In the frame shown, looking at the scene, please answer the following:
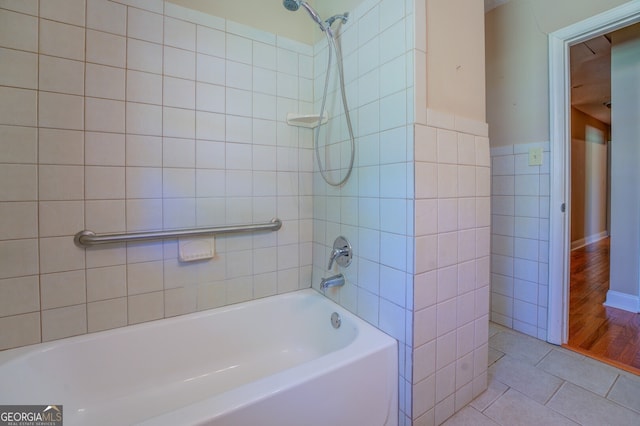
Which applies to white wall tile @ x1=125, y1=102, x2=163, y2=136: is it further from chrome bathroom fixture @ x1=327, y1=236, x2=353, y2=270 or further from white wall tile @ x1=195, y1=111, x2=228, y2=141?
chrome bathroom fixture @ x1=327, y1=236, x2=353, y2=270

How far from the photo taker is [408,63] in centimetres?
107

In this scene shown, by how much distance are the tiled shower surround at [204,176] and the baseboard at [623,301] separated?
1.88 m

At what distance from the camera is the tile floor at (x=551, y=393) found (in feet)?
3.93

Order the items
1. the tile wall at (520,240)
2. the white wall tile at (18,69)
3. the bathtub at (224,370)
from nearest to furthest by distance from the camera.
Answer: the bathtub at (224,370)
the white wall tile at (18,69)
the tile wall at (520,240)

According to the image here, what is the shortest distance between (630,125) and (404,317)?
8.49 feet

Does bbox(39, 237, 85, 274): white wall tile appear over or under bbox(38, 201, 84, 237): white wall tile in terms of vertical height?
under

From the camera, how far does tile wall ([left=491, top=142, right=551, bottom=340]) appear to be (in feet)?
5.88

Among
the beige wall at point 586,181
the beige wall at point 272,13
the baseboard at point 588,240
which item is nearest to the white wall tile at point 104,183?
the beige wall at point 272,13

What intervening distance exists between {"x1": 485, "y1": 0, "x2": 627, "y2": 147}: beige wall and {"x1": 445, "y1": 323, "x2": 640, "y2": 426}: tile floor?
138 centimetres

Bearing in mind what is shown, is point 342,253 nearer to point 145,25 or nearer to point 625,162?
point 145,25

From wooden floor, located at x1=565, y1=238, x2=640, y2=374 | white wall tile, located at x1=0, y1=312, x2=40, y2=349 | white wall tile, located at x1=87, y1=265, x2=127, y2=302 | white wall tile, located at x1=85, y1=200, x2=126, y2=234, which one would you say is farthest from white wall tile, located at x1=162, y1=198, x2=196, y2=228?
wooden floor, located at x1=565, y1=238, x2=640, y2=374

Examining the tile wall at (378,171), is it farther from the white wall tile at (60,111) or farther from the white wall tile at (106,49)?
the white wall tile at (60,111)

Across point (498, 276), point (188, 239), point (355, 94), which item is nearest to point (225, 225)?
point (188, 239)

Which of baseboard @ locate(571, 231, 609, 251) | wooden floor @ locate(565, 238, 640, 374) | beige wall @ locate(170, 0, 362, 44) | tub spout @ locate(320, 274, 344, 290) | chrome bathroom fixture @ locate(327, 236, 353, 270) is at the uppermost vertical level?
beige wall @ locate(170, 0, 362, 44)
